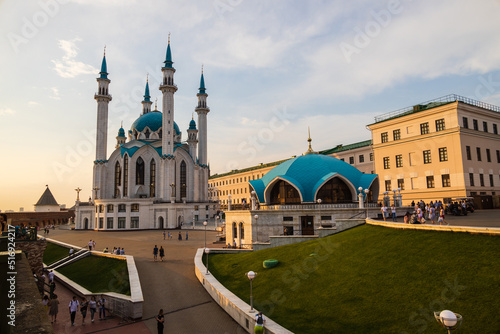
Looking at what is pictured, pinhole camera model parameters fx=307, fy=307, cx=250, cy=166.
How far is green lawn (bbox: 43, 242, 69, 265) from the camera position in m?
32.7

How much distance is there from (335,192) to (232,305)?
19.4 m

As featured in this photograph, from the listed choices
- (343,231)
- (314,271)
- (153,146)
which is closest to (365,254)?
(314,271)

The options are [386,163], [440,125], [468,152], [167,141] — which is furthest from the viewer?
[167,141]

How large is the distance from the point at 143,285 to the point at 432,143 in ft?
113

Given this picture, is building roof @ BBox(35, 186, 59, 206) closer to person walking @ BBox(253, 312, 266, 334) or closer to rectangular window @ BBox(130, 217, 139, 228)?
rectangular window @ BBox(130, 217, 139, 228)

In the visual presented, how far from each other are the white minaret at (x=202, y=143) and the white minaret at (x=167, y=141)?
9081 mm

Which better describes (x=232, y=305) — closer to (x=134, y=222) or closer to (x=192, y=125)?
(x=134, y=222)

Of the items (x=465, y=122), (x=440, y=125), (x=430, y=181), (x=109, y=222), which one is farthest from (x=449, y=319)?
(x=109, y=222)

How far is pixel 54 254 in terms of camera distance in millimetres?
34625

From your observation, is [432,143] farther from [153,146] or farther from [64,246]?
[153,146]

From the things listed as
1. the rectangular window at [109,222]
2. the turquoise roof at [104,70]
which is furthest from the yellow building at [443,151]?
the turquoise roof at [104,70]

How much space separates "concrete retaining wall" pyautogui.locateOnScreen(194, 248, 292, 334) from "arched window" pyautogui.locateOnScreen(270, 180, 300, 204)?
13175mm

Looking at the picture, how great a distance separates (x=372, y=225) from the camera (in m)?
18.8

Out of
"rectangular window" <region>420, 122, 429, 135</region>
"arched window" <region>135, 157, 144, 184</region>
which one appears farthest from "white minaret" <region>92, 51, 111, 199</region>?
"rectangular window" <region>420, 122, 429, 135</region>
